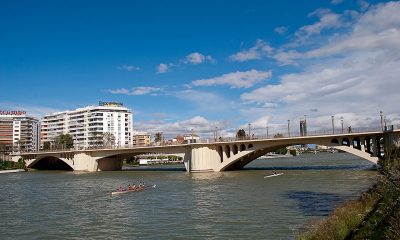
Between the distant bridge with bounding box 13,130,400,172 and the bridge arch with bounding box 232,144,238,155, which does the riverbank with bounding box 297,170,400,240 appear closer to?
the distant bridge with bounding box 13,130,400,172

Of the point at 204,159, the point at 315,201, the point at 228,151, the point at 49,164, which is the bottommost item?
the point at 315,201

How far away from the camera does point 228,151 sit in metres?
88.3

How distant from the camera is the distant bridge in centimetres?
6875

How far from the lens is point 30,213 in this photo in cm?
3878

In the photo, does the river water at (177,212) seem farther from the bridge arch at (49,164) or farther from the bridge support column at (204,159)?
the bridge arch at (49,164)

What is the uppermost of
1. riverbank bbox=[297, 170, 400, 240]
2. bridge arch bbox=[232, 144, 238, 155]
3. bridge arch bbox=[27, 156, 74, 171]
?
bridge arch bbox=[232, 144, 238, 155]

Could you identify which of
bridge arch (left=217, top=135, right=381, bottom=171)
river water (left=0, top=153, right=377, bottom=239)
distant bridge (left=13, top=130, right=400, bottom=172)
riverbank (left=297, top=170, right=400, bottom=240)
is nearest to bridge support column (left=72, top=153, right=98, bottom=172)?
distant bridge (left=13, top=130, right=400, bottom=172)

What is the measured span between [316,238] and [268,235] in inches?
239

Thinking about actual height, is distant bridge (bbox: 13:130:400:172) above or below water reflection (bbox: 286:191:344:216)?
above

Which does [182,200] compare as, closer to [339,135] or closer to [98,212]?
[98,212]

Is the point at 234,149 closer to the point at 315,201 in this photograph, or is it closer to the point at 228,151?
the point at 228,151

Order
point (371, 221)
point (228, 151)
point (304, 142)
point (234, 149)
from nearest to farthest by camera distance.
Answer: point (371, 221) < point (304, 142) < point (234, 149) < point (228, 151)

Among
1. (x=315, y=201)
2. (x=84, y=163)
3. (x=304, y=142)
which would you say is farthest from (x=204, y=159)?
(x=315, y=201)

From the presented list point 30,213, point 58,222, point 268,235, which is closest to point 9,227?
point 58,222
